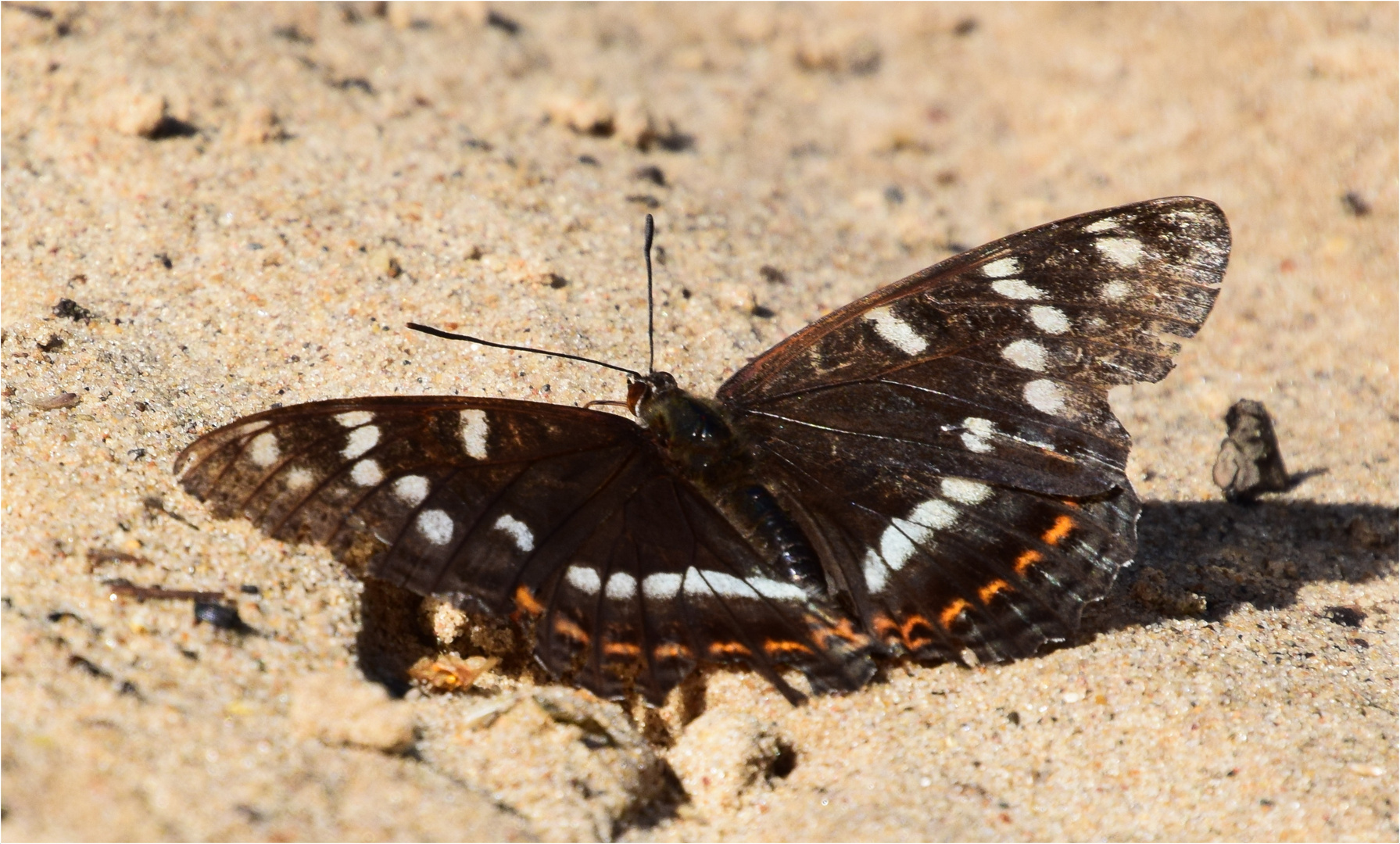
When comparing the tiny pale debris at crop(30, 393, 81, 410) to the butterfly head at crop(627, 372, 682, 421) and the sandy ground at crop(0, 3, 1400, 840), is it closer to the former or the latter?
the sandy ground at crop(0, 3, 1400, 840)

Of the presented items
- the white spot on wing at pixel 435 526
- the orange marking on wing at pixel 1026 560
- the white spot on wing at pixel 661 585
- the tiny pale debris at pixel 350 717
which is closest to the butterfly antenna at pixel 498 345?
the white spot on wing at pixel 435 526

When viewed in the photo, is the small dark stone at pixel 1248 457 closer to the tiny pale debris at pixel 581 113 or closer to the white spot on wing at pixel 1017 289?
the white spot on wing at pixel 1017 289

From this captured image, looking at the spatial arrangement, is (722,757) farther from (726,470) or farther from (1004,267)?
(1004,267)

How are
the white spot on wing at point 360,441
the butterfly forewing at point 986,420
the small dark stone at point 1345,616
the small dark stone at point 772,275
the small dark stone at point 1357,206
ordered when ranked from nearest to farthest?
the white spot on wing at point 360,441 → the butterfly forewing at point 986,420 → the small dark stone at point 1345,616 → the small dark stone at point 772,275 → the small dark stone at point 1357,206

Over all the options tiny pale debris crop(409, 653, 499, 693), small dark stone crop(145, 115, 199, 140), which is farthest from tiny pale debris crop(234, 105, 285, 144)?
tiny pale debris crop(409, 653, 499, 693)

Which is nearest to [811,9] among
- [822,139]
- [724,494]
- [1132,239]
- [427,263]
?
[822,139]

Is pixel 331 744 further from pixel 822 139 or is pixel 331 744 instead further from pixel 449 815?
pixel 822 139

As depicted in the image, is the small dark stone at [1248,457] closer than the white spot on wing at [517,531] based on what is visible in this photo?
No
